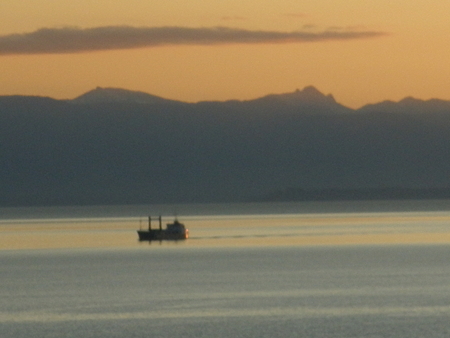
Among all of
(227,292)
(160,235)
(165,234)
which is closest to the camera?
(227,292)

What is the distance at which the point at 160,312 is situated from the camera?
243 ft

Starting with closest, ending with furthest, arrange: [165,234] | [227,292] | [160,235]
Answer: [227,292], [165,234], [160,235]

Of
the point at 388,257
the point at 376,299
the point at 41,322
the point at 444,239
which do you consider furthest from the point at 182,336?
the point at 444,239

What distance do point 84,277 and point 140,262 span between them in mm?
24695

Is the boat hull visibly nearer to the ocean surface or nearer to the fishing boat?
the fishing boat

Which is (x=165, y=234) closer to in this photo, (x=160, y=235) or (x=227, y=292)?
(x=160, y=235)

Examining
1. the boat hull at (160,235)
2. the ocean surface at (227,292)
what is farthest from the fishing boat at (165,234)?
the ocean surface at (227,292)

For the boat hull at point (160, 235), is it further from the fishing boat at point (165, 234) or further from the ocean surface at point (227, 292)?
the ocean surface at point (227, 292)

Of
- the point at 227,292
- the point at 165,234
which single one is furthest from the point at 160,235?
the point at 227,292

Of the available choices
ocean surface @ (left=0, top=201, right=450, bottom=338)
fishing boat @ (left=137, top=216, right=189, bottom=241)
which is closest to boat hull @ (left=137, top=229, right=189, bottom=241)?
fishing boat @ (left=137, top=216, right=189, bottom=241)

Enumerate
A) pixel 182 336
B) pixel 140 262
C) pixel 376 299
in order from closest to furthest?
pixel 182 336 < pixel 376 299 < pixel 140 262

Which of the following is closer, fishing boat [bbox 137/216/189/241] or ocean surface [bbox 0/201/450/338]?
ocean surface [bbox 0/201/450/338]

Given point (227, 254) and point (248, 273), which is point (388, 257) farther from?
point (248, 273)

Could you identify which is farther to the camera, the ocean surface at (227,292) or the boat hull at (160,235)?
the boat hull at (160,235)
